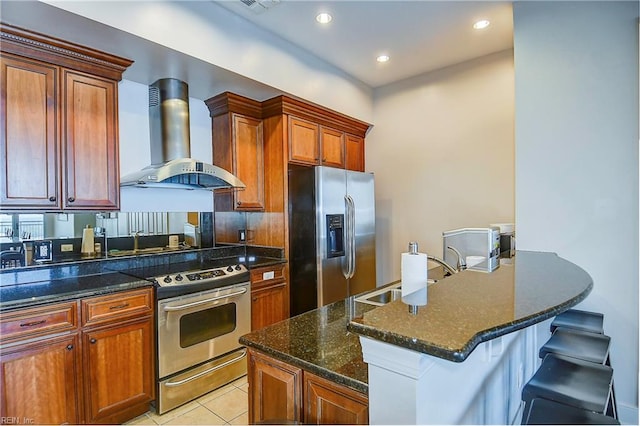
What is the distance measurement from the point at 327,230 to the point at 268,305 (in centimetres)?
94

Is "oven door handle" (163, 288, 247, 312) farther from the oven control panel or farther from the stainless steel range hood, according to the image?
the stainless steel range hood

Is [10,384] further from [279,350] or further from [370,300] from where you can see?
[370,300]

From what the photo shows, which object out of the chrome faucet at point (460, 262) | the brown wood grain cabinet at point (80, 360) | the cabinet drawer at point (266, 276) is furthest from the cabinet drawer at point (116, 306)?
the chrome faucet at point (460, 262)

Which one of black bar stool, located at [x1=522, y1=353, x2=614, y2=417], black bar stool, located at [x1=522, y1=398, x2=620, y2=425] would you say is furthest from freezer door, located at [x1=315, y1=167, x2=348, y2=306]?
black bar stool, located at [x1=522, y1=398, x2=620, y2=425]

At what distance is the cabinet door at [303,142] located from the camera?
344cm

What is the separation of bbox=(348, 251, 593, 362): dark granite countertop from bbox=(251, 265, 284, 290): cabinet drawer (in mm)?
2014

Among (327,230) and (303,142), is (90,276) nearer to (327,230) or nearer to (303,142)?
(327,230)

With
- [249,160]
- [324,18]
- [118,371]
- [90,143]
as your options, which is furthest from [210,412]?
[324,18]

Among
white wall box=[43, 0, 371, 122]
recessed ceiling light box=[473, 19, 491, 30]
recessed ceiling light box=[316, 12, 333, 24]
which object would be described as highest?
recessed ceiling light box=[473, 19, 491, 30]

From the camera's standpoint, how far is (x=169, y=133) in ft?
9.68

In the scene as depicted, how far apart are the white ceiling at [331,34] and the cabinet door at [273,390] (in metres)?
2.20

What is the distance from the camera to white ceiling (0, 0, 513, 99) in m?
2.07

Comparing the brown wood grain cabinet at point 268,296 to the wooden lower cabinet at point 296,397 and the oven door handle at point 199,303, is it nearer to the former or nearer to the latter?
the oven door handle at point 199,303

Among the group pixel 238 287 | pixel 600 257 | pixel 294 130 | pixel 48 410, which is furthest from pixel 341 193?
pixel 48 410
